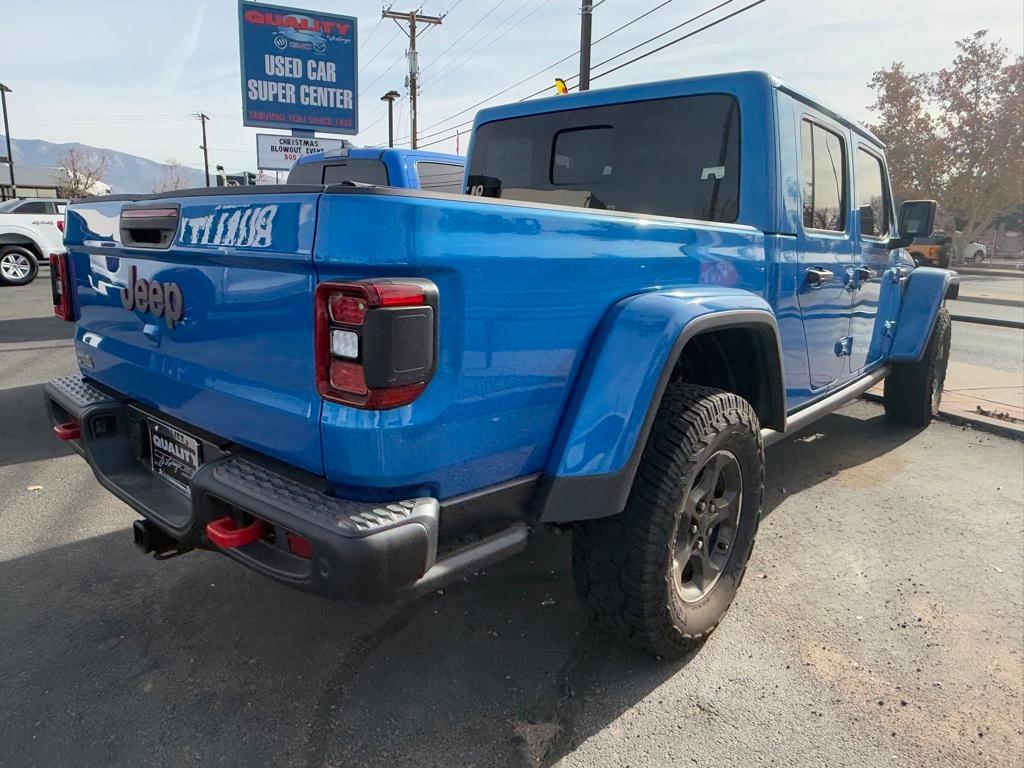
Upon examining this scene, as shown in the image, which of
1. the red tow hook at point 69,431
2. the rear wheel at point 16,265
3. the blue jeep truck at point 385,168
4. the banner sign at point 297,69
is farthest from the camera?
the banner sign at point 297,69

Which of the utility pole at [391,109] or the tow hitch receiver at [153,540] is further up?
the utility pole at [391,109]

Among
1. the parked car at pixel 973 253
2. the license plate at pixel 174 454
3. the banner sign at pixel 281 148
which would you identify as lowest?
the license plate at pixel 174 454

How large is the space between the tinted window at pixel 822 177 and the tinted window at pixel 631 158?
0.46 m

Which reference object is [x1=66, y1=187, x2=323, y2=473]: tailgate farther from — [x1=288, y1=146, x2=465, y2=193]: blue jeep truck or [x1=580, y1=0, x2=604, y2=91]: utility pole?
[x1=580, y1=0, x2=604, y2=91]: utility pole

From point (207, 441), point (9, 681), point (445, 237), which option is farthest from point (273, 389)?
point (9, 681)

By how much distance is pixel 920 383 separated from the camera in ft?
17.6

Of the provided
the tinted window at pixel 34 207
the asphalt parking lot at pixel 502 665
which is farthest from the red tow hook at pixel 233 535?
Result: the tinted window at pixel 34 207

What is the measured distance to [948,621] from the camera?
2848 mm

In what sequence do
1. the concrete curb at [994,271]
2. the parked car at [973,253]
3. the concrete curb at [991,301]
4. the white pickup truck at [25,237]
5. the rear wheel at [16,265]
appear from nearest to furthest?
the white pickup truck at [25,237] < the rear wheel at [16,265] < the concrete curb at [991,301] < the concrete curb at [994,271] < the parked car at [973,253]

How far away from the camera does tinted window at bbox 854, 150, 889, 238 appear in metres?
4.01

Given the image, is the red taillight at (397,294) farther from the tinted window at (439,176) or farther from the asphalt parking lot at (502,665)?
the tinted window at (439,176)

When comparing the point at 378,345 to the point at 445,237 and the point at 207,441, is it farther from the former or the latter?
the point at 207,441

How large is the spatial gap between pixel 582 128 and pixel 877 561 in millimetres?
2549

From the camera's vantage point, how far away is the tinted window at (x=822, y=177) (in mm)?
3273
